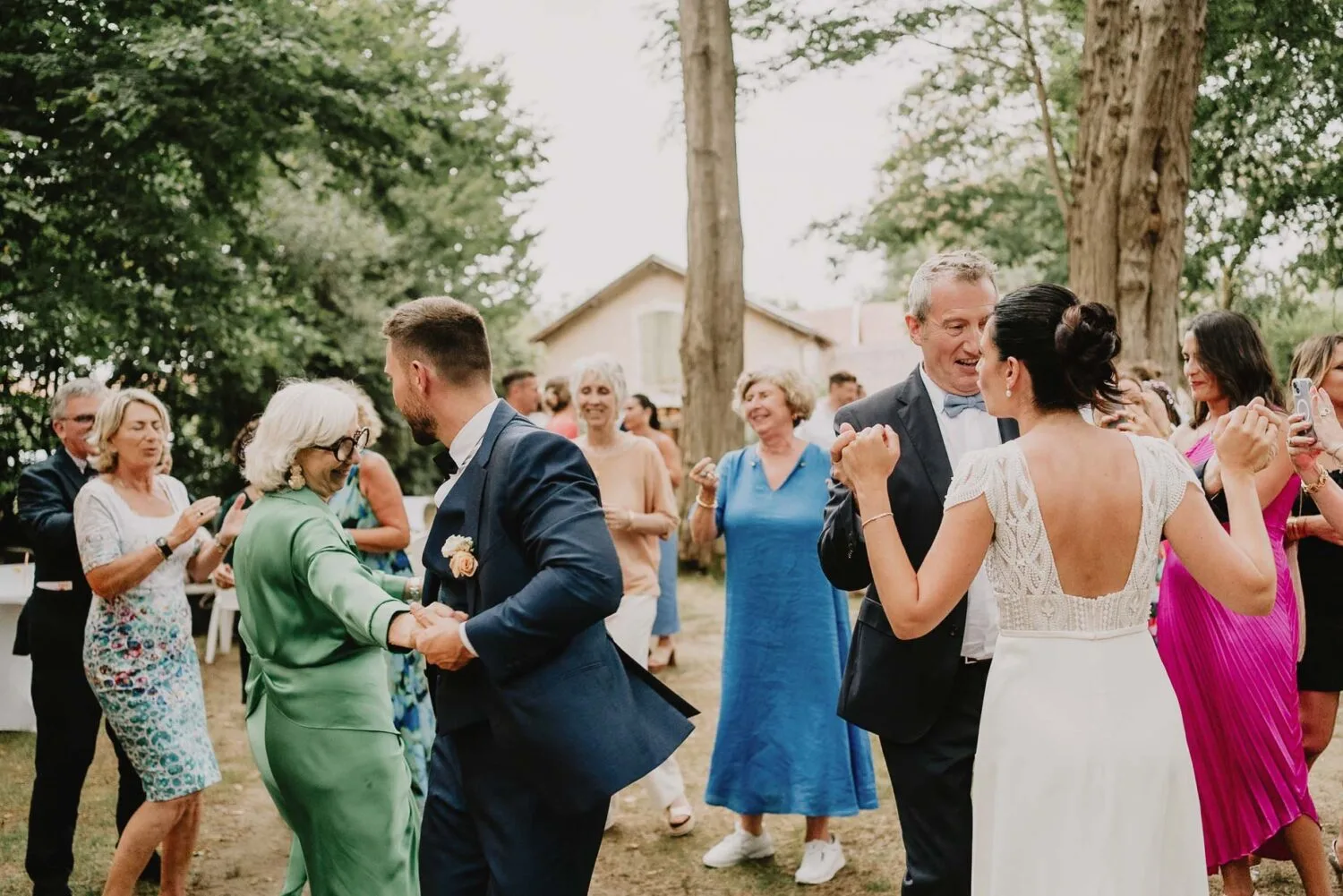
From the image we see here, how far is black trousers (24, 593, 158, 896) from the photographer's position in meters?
4.82

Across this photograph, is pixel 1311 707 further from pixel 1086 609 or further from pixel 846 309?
pixel 846 309

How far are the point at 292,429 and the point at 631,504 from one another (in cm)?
291

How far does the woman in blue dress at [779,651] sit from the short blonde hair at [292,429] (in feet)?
7.43

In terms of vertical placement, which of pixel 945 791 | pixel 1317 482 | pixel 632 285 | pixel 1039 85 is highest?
pixel 632 285

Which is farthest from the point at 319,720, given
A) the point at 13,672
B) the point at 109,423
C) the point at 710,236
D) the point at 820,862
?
the point at 710,236

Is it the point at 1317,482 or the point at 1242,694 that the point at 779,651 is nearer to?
the point at 1242,694

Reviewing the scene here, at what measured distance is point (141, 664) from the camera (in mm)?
4543

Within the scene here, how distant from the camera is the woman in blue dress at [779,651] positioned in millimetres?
5277

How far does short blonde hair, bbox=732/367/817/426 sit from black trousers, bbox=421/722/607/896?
294 cm

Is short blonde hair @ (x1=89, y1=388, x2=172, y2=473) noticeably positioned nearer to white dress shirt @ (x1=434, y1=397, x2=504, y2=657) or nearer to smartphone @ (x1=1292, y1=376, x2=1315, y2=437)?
white dress shirt @ (x1=434, y1=397, x2=504, y2=657)

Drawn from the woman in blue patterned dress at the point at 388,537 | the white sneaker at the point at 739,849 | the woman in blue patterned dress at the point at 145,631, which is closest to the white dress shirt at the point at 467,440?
the woman in blue patterned dress at the point at 145,631

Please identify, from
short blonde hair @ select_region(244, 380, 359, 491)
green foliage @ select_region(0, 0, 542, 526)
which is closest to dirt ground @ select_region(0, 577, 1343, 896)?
short blonde hair @ select_region(244, 380, 359, 491)

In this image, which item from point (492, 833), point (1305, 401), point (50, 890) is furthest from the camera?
point (50, 890)

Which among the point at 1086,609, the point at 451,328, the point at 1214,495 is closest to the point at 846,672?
the point at 1086,609
